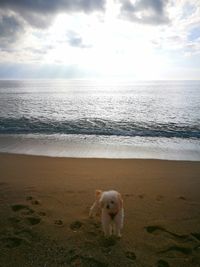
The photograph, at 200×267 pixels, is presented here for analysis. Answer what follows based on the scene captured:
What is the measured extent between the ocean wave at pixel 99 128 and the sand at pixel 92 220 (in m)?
7.34

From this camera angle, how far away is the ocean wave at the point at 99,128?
16.0 m

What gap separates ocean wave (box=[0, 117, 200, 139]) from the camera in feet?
52.4

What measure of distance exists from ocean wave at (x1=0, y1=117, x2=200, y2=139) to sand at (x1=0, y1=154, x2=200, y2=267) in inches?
289

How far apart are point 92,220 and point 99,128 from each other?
42.1ft

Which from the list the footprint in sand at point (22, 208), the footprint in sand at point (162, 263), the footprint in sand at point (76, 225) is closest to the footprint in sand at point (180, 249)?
the footprint in sand at point (162, 263)

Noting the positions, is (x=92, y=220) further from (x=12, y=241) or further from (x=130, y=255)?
(x=12, y=241)

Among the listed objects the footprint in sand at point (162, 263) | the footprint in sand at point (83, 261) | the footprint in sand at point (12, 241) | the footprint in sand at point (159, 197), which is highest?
the footprint in sand at point (83, 261)

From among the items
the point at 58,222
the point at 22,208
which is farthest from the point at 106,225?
the point at 22,208

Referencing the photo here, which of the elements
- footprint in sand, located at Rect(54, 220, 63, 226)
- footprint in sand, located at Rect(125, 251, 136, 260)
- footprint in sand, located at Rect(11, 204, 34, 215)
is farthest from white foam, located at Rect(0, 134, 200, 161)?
footprint in sand, located at Rect(125, 251, 136, 260)

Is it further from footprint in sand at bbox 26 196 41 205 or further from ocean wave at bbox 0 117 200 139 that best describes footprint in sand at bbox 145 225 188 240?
ocean wave at bbox 0 117 200 139

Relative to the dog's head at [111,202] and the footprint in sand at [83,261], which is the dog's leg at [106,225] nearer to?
the dog's head at [111,202]

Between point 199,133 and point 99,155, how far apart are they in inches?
322

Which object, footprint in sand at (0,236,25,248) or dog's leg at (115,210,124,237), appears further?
dog's leg at (115,210,124,237)

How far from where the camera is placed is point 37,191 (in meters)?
6.36
